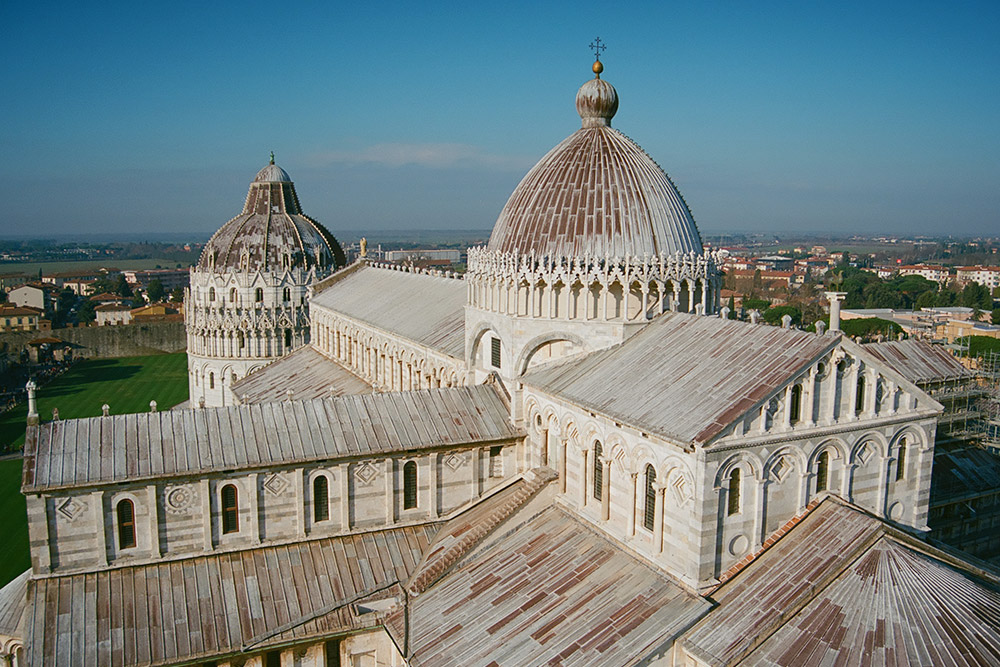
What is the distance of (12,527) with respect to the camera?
4525 cm

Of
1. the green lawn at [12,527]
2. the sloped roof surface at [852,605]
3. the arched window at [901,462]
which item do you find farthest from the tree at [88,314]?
the arched window at [901,462]

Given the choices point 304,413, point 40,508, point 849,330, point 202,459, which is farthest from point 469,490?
point 849,330

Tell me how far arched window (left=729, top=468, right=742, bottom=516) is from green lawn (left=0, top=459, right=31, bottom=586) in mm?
31561

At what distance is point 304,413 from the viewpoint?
24.0 m


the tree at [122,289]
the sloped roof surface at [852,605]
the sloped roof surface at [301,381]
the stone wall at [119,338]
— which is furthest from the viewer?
the tree at [122,289]

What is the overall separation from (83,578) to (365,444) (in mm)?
7814

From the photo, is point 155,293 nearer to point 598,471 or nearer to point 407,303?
point 407,303

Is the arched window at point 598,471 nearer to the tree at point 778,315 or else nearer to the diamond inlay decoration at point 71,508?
the diamond inlay decoration at point 71,508

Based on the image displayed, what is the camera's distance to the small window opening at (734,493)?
18.0 metres

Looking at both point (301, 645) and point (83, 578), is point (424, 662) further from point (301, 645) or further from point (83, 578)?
point (83, 578)

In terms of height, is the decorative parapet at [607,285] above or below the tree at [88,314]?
above

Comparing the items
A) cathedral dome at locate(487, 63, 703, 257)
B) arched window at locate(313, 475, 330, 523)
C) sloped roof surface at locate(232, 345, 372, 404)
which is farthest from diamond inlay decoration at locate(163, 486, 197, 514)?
sloped roof surface at locate(232, 345, 372, 404)

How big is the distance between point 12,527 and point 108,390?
53217 millimetres

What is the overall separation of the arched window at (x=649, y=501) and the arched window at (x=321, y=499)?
29.7 feet
